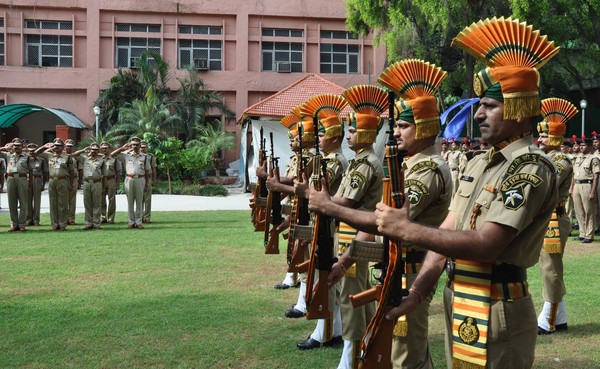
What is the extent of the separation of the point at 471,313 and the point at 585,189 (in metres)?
12.5

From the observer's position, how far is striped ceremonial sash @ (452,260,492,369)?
310cm

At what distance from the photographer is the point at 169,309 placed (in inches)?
300

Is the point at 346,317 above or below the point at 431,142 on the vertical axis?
below

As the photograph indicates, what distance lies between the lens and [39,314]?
7414 mm

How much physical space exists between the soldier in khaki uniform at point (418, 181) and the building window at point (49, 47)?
110 ft

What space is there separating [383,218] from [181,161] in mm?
27009

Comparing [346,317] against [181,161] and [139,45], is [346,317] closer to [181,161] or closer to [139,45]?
[181,161]

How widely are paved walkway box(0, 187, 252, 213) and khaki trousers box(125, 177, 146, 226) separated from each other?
4718 millimetres

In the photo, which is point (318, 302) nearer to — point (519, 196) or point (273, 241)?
point (519, 196)

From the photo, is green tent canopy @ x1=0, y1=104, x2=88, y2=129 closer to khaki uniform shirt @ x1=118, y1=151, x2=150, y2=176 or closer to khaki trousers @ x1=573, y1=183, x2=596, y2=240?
khaki uniform shirt @ x1=118, y1=151, x2=150, y2=176

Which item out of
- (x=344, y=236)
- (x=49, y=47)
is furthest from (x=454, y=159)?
(x=49, y=47)

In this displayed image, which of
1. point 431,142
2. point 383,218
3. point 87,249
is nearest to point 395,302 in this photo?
point 383,218

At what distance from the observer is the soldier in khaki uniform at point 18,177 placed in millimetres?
16156

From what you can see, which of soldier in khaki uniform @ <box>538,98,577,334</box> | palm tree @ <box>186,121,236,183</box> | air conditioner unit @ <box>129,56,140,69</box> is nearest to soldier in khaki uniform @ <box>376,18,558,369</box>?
soldier in khaki uniform @ <box>538,98,577,334</box>
